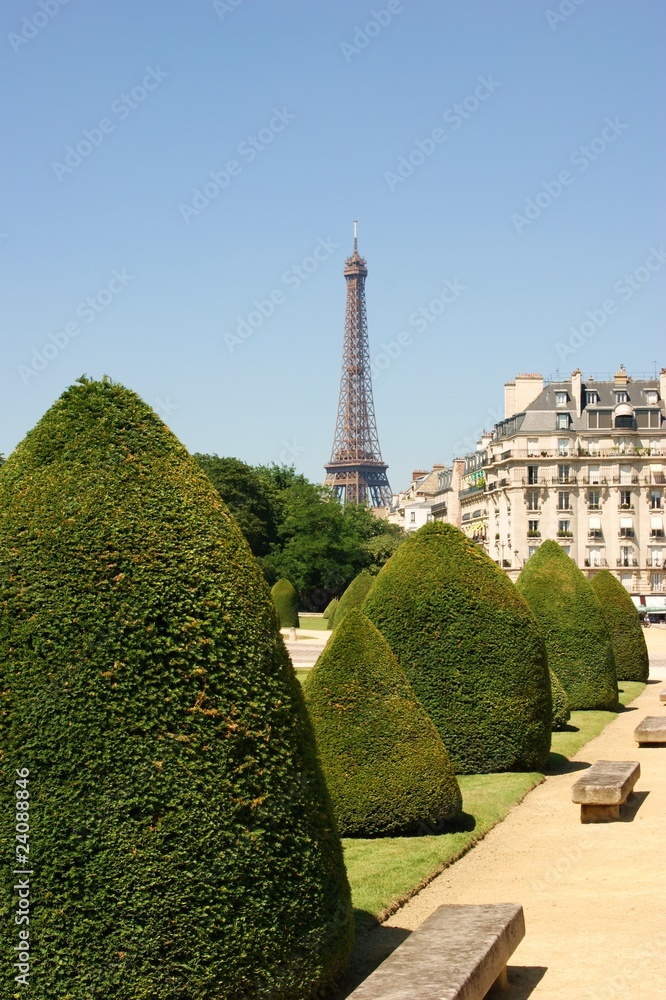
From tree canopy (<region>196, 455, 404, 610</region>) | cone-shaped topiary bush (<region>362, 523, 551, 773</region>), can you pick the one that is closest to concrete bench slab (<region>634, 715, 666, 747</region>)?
cone-shaped topiary bush (<region>362, 523, 551, 773</region>)

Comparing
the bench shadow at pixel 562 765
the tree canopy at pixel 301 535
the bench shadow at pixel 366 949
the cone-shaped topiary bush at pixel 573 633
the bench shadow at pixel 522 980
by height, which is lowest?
the bench shadow at pixel 522 980

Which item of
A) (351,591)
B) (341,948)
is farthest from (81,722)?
(351,591)

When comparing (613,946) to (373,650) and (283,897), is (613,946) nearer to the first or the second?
(283,897)

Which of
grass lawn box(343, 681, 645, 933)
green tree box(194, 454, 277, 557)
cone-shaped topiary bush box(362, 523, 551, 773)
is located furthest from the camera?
green tree box(194, 454, 277, 557)

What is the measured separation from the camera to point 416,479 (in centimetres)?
14512

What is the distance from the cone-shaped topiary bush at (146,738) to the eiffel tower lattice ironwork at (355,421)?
144331 mm

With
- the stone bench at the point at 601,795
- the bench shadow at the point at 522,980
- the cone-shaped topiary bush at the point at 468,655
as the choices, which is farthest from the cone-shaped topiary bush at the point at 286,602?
the bench shadow at the point at 522,980

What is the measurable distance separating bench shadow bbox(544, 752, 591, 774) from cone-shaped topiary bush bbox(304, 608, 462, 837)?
476 cm

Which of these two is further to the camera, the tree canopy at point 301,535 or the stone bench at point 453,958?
the tree canopy at point 301,535

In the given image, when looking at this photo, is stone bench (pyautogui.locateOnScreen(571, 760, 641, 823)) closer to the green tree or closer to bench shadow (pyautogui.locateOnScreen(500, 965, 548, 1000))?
bench shadow (pyautogui.locateOnScreen(500, 965, 548, 1000))

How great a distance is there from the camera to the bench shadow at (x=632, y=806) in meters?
12.8

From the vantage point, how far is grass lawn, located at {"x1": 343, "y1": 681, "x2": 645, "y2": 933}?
9102 millimetres

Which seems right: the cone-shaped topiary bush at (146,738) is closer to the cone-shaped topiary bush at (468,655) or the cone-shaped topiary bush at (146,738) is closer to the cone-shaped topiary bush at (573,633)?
the cone-shaped topiary bush at (468,655)

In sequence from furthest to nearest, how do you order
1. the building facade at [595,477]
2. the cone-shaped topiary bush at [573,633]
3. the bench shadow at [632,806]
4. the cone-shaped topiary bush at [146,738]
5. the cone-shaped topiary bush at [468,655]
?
the building facade at [595,477], the cone-shaped topiary bush at [573,633], the cone-shaped topiary bush at [468,655], the bench shadow at [632,806], the cone-shaped topiary bush at [146,738]
